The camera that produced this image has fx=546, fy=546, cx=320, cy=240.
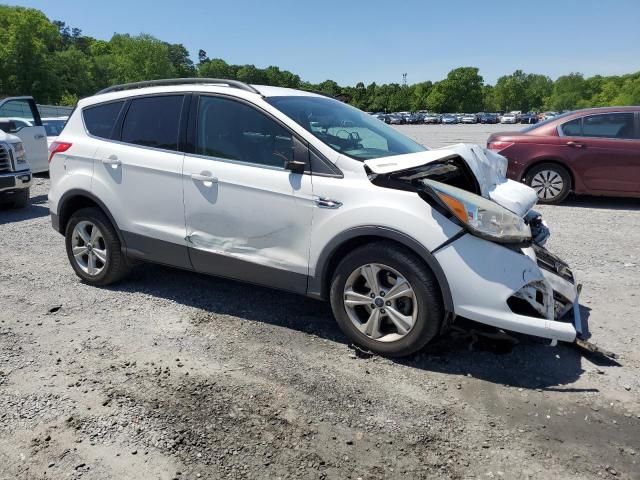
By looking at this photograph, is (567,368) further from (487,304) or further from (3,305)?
(3,305)

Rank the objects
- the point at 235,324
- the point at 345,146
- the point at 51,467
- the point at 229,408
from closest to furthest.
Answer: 1. the point at 51,467
2. the point at 229,408
3. the point at 345,146
4. the point at 235,324

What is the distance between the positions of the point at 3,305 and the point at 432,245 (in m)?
Answer: 3.87

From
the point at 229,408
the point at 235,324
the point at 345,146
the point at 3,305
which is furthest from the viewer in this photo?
the point at 3,305

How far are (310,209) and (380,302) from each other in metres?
0.81

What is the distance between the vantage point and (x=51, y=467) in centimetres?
267

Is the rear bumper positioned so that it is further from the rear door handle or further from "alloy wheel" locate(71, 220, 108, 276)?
the rear door handle

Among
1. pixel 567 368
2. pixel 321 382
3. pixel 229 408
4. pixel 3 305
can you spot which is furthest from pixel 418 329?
pixel 3 305

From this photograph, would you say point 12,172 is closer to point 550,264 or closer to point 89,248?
point 89,248

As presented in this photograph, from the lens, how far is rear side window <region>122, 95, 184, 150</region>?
4570 mm

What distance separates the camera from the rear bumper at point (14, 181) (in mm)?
8828

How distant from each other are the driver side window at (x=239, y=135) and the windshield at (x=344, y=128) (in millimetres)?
177

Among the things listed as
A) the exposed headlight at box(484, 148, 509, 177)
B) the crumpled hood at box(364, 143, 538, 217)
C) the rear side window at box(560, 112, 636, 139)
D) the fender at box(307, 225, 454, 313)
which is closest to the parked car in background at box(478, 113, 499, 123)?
the rear side window at box(560, 112, 636, 139)

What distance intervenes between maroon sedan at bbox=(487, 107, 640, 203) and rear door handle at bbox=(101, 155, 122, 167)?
690 centimetres

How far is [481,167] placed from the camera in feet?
13.4
